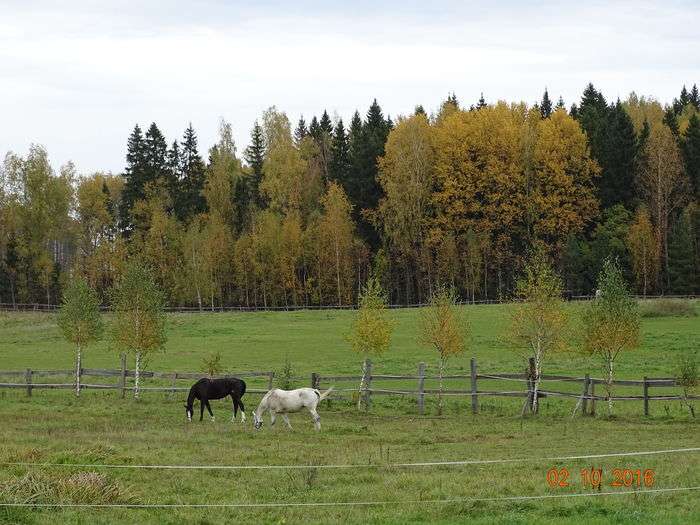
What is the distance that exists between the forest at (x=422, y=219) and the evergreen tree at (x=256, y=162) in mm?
1671

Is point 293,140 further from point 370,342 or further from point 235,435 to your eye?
point 235,435

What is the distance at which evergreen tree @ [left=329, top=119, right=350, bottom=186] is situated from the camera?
86938 mm

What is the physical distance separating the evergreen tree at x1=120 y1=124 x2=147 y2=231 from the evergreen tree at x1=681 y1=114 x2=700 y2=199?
51632mm

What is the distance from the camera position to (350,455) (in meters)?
18.0

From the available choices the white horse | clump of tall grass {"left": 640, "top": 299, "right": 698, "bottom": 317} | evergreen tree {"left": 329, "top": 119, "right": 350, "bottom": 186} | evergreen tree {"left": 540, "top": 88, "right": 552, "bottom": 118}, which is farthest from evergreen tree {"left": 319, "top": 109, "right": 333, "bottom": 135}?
the white horse

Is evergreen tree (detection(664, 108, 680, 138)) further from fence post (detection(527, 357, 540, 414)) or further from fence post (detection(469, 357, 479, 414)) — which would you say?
fence post (detection(469, 357, 479, 414))

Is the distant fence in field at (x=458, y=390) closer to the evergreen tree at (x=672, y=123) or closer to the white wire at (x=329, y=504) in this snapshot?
the white wire at (x=329, y=504)

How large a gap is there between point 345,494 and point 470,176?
64284 millimetres

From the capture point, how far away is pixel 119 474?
14.8 metres

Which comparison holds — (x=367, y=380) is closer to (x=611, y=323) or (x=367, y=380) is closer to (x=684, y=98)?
(x=611, y=323)

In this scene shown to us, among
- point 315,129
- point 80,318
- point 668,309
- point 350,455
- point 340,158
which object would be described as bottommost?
point 350,455

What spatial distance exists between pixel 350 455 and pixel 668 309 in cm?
4457

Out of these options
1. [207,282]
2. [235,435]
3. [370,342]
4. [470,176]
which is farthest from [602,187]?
[235,435]

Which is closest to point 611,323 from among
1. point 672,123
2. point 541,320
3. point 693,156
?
point 541,320
